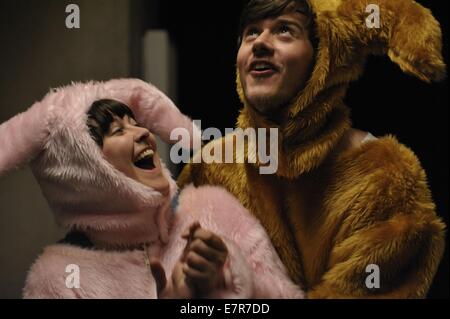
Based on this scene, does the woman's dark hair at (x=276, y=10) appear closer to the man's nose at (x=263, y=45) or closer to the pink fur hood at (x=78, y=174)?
the man's nose at (x=263, y=45)

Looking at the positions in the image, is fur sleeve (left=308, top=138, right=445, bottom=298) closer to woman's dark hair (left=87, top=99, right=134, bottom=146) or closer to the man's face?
the man's face

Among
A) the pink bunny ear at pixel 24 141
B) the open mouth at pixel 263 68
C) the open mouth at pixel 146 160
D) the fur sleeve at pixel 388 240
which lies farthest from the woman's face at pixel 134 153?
the fur sleeve at pixel 388 240

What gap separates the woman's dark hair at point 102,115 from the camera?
1.01 metres

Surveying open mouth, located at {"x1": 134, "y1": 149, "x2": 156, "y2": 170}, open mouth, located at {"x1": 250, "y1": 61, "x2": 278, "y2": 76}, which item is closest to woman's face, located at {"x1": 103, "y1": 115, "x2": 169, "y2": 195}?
open mouth, located at {"x1": 134, "y1": 149, "x2": 156, "y2": 170}

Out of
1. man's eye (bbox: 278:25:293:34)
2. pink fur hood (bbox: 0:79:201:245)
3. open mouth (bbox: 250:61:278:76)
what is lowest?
pink fur hood (bbox: 0:79:201:245)

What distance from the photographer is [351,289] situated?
1.00 meters

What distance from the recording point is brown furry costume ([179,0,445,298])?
1005 mm

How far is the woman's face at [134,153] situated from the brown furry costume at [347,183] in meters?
0.17

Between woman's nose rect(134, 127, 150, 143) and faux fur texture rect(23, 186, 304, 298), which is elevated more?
woman's nose rect(134, 127, 150, 143)

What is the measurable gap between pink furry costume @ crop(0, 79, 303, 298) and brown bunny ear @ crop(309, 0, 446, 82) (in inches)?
13.4
